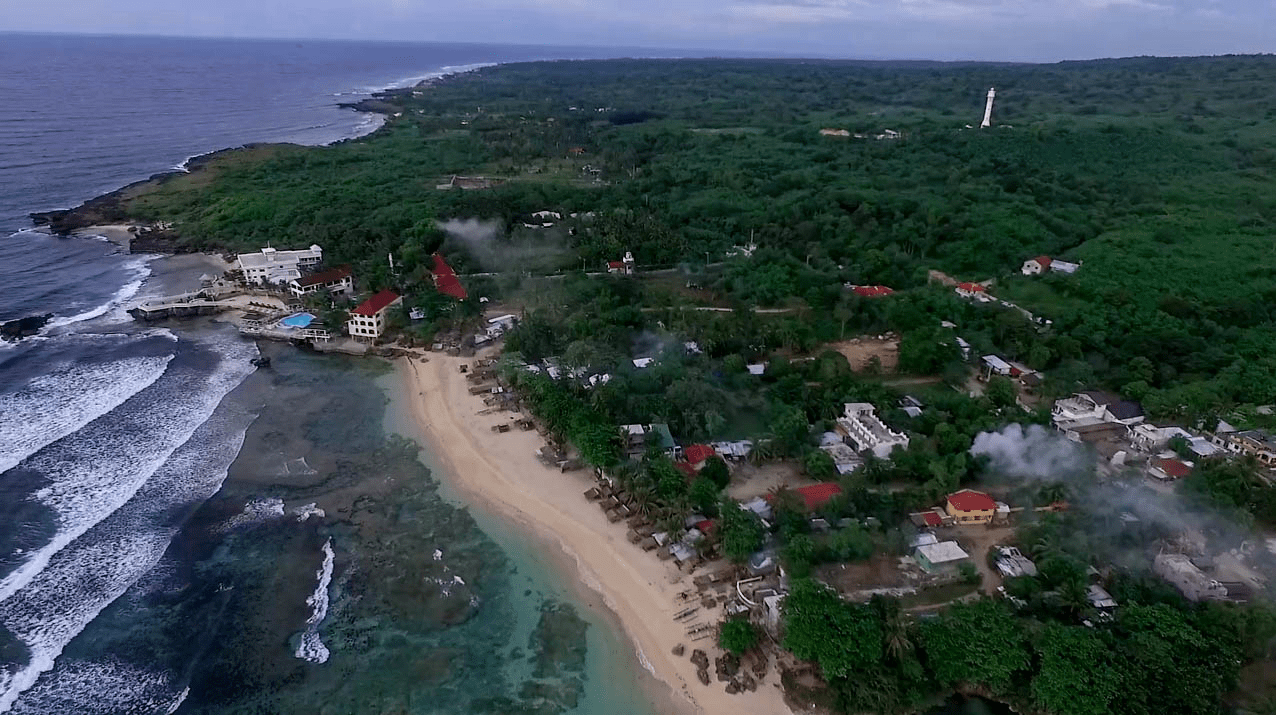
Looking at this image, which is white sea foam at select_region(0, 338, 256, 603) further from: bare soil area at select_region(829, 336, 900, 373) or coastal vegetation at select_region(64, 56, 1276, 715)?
bare soil area at select_region(829, 336, 900, 373)

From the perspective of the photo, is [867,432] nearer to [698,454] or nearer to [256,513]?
[698,454]

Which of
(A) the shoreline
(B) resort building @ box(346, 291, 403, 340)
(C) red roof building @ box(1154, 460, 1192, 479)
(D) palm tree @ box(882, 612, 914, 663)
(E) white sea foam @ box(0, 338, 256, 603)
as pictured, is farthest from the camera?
(A) the shoreline

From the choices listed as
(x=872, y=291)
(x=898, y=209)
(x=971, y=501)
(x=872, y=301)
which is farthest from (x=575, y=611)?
(x=898, y=209)

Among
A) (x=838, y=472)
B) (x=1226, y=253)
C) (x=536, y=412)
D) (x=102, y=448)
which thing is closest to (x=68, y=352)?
(x=102, y=448)

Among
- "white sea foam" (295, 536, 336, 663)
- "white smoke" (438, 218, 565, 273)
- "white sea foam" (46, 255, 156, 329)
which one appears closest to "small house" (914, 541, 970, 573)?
"white sea foam" (295, 536, 336, 663)

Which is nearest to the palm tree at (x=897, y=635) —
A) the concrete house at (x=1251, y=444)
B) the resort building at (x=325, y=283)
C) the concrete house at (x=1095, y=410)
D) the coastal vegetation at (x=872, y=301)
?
the coastal vegetation at (x=872, y=301)

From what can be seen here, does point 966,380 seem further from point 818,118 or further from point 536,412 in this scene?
point 818,118

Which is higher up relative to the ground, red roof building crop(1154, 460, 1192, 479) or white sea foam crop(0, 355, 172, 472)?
red roof building crop(1154, 460, 1192, 479)
